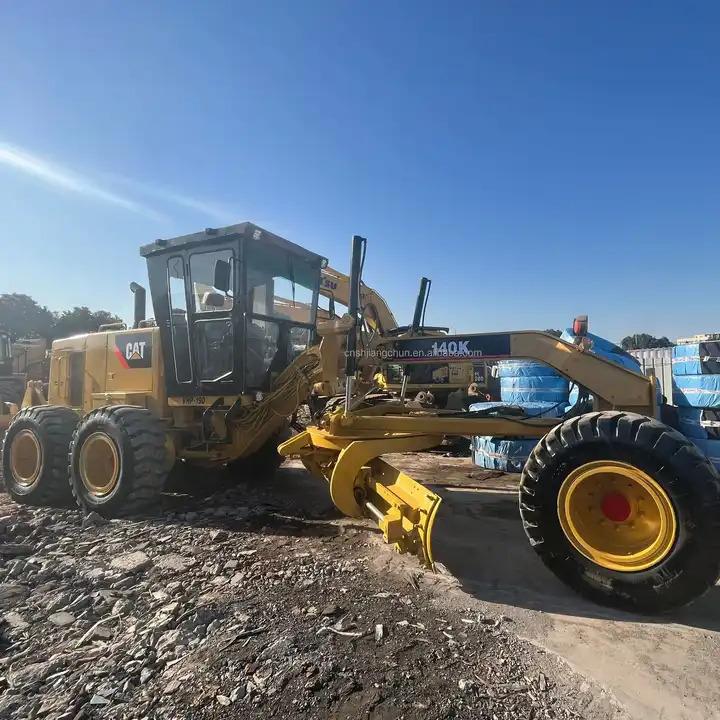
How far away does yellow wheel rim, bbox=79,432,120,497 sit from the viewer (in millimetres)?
6047

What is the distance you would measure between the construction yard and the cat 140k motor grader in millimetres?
387

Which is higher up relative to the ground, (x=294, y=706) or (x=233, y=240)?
(x=233, y=240)

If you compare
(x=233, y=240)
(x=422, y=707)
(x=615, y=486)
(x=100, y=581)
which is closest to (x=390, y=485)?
(x=615, y=486)

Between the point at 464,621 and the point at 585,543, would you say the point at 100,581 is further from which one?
the point at 585,543

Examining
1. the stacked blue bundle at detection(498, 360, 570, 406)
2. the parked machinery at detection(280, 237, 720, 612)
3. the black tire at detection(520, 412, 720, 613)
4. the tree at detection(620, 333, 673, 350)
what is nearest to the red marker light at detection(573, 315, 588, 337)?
the parked machinery at detection(280, 237, 720, 612)

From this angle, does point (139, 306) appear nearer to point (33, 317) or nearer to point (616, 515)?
point (616, 515)

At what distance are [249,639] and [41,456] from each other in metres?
5.05

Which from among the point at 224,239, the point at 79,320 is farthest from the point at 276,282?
the point at 79,320

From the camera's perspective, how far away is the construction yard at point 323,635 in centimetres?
239

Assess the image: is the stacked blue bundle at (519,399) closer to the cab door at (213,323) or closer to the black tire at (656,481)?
the cab door at (213,323)

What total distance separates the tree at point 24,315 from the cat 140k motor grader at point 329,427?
4163 cm

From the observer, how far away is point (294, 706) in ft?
7.67

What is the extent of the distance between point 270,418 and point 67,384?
368 cm

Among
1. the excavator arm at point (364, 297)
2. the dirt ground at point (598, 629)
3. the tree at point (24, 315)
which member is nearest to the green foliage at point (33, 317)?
the tree at point (24, 315)
